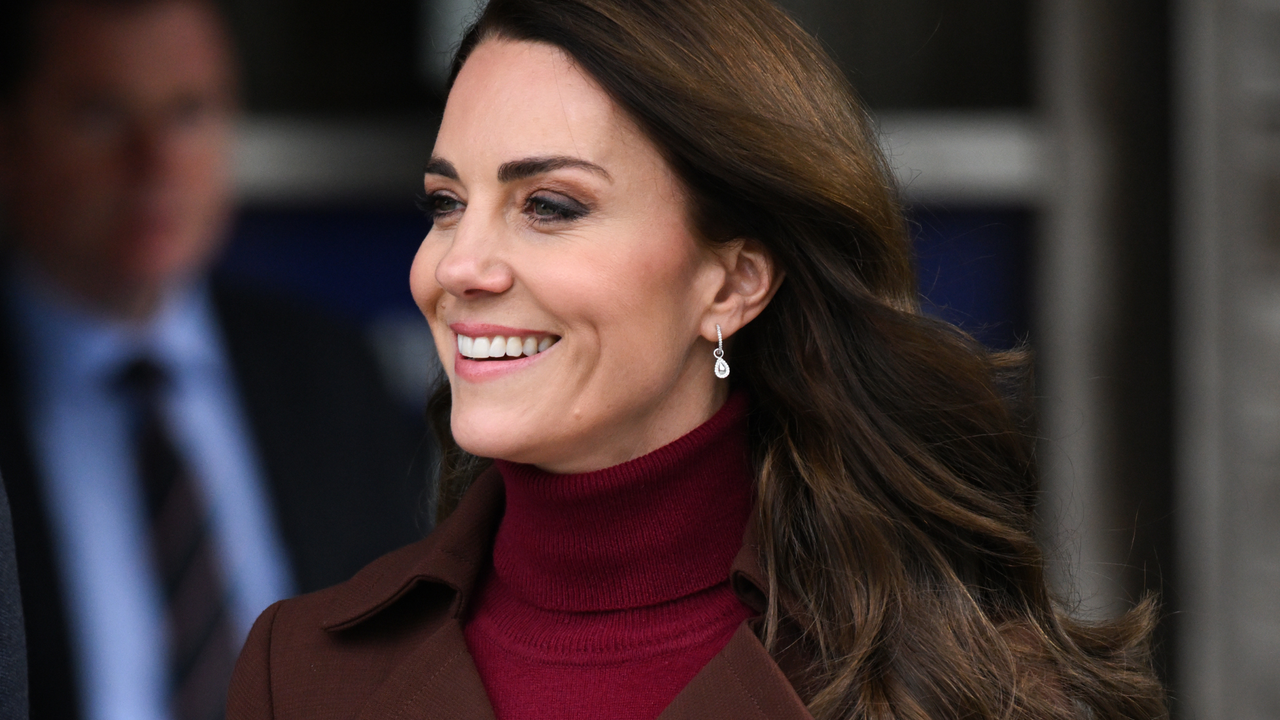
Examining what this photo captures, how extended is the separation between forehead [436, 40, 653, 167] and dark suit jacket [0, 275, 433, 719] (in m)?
2.06

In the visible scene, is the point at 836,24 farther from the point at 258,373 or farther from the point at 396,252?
the point at 258,373

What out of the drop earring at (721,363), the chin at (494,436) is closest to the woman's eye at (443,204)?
the chin at (494,436)

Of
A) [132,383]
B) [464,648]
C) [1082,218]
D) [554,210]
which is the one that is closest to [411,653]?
[464,648]

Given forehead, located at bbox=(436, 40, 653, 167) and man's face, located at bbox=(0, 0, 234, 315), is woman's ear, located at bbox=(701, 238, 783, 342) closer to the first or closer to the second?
forehead, located at bbox=(436, 40, 653, 167)

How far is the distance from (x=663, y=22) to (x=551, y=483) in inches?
28.5

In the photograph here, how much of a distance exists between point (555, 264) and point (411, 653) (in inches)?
26.2

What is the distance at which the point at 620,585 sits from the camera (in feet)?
6.74

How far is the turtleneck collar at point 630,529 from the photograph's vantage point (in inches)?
80.4

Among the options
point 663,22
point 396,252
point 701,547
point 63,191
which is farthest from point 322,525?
point 663,22

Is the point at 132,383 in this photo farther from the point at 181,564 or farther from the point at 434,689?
the point at 434,689

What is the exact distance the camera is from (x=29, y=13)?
3521 millimetres

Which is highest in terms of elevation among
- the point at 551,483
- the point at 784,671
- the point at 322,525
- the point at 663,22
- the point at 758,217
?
the point at 663,22

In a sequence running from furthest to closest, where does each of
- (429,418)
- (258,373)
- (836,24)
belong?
(836,24)
(258,373)
(429,418)

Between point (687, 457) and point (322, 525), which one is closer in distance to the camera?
point (687, 457)
